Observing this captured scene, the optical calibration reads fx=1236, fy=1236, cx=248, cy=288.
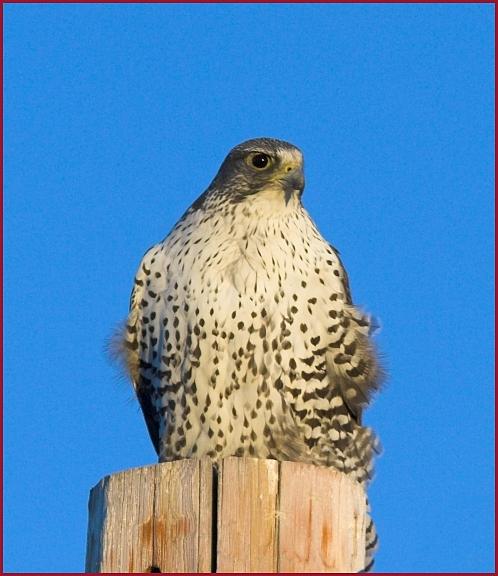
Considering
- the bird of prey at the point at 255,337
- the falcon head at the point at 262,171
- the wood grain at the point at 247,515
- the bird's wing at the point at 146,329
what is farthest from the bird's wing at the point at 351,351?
the wood grain at the point at 247,515

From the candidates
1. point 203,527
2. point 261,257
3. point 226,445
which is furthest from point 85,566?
point 261,257

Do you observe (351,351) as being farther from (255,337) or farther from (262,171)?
(262,171)

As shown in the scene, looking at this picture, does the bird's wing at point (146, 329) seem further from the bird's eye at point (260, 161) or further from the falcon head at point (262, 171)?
the bird's eye at point (260, 161)

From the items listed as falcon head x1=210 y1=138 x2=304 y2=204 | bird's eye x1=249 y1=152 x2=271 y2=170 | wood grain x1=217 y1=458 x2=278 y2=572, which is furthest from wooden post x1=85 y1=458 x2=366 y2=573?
bird's eye x1=249 y1=152 x2=271 y2=170

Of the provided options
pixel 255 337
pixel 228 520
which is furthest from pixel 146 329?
pixel 228 520

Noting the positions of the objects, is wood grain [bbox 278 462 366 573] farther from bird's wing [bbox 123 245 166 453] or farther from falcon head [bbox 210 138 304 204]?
falcon head [bbox 210 138 304 204]

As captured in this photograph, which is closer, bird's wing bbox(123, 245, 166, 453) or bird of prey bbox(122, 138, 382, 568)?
bird of prey bbox(122, 138, 382, 568)

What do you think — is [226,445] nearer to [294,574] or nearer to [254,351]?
[254,351]
